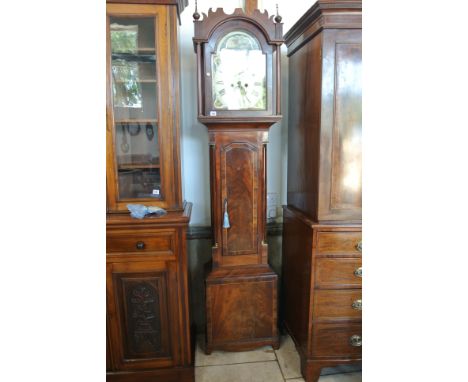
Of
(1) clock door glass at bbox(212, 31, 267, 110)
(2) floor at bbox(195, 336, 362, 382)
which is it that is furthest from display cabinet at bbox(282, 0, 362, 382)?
(1) clock door glass at bbox(212, 31, 267, 110)

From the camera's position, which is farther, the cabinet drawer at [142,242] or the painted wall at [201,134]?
the painted wall at [201,134]

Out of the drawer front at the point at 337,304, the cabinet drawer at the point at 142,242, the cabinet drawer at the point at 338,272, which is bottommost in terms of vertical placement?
the drawer front at the point at 337,304

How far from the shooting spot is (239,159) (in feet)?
5.00

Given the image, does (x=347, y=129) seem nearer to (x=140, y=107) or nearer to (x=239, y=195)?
(x=239, y=195)

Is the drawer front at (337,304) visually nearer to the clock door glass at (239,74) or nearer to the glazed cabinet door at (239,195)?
the glazed cabinet door at (239,195)

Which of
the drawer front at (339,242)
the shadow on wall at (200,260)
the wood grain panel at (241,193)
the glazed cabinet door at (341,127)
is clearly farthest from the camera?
the shadow on wall at (200,260)

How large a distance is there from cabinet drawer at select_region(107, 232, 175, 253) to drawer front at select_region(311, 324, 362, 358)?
86cm

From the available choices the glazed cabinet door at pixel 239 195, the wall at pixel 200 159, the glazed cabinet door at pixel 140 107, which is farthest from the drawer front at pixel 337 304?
the glazed cabinet door at pixel 140 107

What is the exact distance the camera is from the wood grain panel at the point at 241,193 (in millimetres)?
1520

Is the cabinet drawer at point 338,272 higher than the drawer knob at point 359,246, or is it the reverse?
the drawer knob at point 359,246

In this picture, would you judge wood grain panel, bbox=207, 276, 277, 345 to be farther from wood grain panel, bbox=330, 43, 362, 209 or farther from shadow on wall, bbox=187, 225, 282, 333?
wood grain panel, bbox=330, 43, 362, 209

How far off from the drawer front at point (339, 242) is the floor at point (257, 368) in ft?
2.44

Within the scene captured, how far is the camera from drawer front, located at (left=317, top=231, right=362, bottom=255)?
1415 millimetres

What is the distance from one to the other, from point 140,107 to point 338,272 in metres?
1.27
